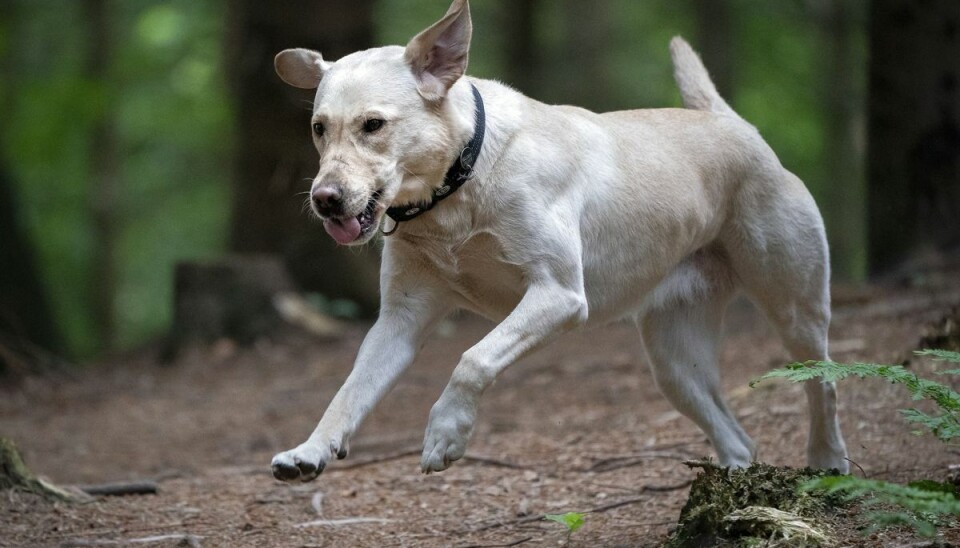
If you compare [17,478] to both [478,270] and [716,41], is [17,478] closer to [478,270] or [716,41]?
[478,270]

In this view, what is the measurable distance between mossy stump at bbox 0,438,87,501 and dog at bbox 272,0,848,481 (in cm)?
183

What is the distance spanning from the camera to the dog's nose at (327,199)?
4.14m

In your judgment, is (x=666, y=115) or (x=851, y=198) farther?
(x=851, y=198)

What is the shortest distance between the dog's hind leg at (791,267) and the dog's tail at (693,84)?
0.69 m

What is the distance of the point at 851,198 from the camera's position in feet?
72.0

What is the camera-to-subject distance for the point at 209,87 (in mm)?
21125

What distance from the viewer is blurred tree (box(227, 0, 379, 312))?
12.5m

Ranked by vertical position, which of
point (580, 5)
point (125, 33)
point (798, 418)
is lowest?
point (798, 418)

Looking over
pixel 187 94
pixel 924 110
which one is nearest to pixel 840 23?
pixel 924 110

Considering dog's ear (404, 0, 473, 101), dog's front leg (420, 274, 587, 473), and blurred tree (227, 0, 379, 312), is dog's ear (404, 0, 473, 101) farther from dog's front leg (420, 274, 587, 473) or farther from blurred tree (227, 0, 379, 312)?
blurred tree (227, 0, 379, 312)

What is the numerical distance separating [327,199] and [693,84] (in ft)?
9.16

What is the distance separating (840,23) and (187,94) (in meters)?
12.4

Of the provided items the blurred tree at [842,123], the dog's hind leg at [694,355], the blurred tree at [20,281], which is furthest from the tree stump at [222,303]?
the blurred tree at [842,123]

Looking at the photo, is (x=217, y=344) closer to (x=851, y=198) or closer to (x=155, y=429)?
(x=155, y=429)
